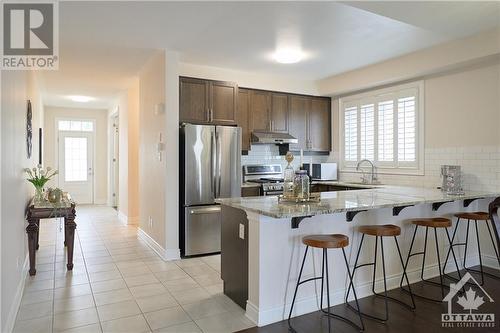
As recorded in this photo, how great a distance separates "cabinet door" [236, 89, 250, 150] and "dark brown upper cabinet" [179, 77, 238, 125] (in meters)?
0.30

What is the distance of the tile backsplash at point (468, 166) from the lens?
3967 mm

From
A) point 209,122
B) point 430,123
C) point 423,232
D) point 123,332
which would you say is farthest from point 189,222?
point 430,123

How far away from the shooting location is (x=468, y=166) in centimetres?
421

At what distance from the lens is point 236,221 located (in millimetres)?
3008

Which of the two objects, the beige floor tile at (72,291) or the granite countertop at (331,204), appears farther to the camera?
the beige floor tile at (72,291)

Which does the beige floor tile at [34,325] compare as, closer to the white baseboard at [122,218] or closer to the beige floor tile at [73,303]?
the beige floor tile at [73,303]

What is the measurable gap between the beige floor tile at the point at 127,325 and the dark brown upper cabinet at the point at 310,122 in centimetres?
394

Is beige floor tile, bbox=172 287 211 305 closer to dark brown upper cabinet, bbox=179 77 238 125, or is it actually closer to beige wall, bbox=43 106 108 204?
dark brown upper cabinet, bbox=179 77 238 125

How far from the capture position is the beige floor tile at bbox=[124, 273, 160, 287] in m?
3.52

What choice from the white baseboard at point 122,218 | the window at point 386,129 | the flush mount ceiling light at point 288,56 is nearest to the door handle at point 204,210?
the flush mount ceiling light at point 288,56

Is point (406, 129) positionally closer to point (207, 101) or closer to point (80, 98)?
point (207, 101)

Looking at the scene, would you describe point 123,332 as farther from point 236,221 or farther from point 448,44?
point 448,44
